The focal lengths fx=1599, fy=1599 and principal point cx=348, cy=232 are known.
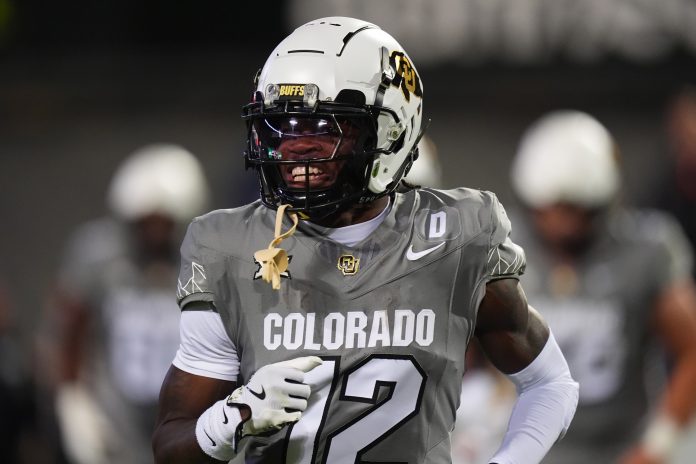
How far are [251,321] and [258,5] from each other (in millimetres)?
5523

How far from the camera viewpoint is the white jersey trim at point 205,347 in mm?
3168

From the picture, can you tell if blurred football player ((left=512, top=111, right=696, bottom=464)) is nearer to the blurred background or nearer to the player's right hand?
the blurred background

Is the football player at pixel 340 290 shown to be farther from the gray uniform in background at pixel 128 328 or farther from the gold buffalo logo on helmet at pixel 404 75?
the gray uniform in background at pixel 128 328

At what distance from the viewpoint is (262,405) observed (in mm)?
2967

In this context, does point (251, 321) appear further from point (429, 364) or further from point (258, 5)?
point (258, 5)

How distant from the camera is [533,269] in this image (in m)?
6.16

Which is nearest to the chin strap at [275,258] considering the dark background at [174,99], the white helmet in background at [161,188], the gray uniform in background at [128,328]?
the gray uniform in background at [128,328]

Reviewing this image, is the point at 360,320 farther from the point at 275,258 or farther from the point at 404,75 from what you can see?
the point at 404,75

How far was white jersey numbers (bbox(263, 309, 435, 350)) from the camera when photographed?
315cm

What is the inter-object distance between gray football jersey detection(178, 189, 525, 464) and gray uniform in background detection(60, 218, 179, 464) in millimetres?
3676

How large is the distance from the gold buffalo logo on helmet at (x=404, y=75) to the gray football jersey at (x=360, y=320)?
1.01ft

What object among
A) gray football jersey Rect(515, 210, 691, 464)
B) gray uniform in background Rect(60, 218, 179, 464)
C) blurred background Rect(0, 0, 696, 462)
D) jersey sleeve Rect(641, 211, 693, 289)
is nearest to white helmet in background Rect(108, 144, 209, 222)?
gray uniform in background Rect(60, 218, 179, 464)

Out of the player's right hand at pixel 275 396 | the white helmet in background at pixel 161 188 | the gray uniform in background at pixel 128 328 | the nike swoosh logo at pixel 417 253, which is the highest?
the nike swoosh logo at pixel 417 253

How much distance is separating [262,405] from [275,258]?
0.33 metres
